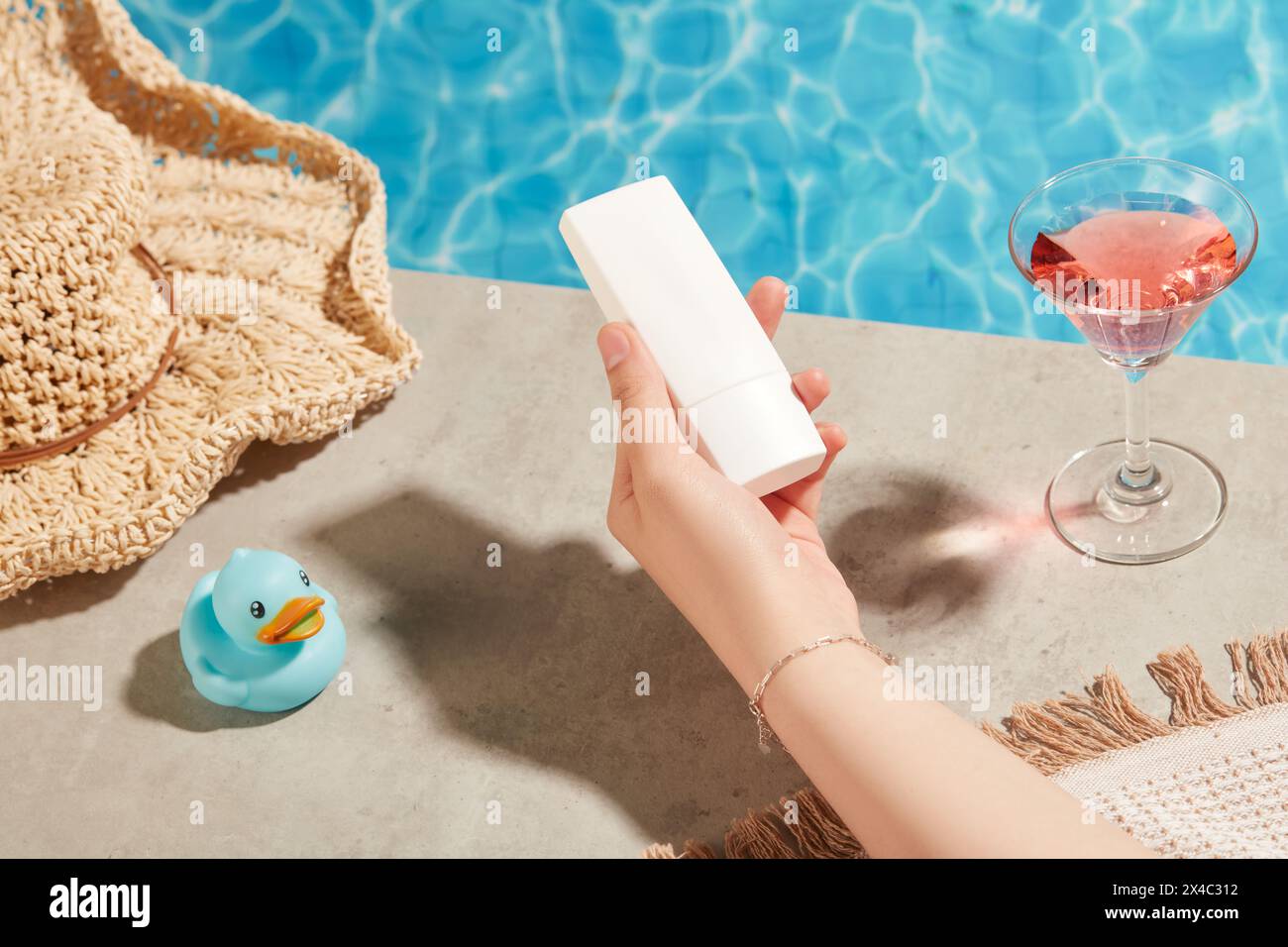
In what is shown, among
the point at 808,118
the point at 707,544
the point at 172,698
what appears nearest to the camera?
the point at 707,544

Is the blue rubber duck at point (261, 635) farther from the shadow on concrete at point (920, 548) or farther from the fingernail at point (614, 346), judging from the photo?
the shadow on concrete at point (920, 548)

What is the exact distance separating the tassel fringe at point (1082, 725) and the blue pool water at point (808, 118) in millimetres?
702

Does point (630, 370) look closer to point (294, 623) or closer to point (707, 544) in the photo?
point (707, 544)

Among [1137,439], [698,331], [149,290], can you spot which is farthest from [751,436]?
[149,290]

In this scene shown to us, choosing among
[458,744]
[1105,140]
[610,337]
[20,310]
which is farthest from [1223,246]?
[20,310]

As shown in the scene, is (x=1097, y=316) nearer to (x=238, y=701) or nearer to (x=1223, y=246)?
(x=1223, y=246)

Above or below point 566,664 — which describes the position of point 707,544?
above

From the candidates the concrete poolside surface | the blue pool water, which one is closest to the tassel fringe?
the concrete poolside surface

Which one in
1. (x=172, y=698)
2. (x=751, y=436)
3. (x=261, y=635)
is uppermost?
(x=751, y=436)

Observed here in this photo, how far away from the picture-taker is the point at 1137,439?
1021 millimetres

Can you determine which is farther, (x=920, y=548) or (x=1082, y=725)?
(x=920, y=548)

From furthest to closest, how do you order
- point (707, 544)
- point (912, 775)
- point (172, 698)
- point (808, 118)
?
point (808, 118), point (172, 698), point (707, 544), point (912, 775)

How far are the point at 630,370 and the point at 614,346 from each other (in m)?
0.02
